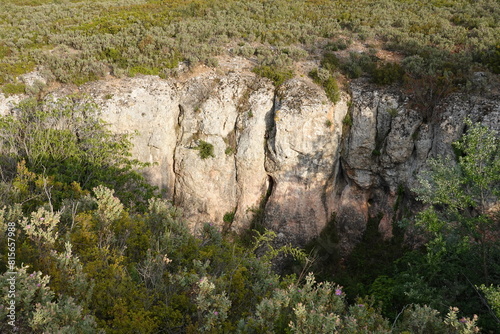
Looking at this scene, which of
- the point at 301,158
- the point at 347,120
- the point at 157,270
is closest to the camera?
the point at 157,270

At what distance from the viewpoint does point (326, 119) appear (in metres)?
14.1

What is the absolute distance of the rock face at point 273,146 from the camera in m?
14.0

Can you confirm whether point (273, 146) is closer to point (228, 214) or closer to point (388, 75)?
point (228, 214)

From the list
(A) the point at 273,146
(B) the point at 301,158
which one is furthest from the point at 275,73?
(B) the point at 301,158

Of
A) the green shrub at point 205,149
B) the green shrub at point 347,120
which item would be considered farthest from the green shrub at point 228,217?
the green shrub at point 347,120

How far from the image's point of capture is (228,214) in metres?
14.9

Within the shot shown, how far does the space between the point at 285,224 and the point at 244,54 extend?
921 centimetres

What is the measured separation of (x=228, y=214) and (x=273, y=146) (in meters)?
3.78

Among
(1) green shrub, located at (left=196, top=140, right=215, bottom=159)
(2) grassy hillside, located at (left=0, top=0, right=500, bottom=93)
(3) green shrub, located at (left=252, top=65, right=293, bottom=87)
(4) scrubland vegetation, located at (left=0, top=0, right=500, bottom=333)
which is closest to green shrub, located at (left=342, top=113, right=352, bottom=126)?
(4) scrubland vegetation, located at (left=0, top=0, right=500, bottom=333)

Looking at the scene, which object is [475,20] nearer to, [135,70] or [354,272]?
[354,272]

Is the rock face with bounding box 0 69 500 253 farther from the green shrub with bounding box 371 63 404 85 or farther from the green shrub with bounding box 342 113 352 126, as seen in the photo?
the green shrub with bounding box 371 63 404 85

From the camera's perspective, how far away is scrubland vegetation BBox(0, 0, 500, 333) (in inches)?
186

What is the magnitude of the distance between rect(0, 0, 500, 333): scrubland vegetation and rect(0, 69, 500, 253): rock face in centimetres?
65

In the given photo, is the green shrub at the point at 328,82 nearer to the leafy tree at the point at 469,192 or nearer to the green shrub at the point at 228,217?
the leafy tree at the point at 469,192
